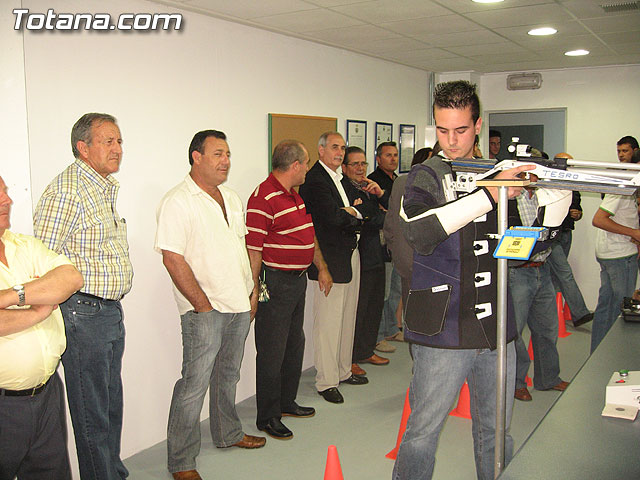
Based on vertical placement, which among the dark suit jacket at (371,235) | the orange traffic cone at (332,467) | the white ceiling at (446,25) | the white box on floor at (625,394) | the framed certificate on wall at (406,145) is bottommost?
the orange traffic cone at (332,467)

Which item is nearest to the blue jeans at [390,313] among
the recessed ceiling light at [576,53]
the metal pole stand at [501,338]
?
the recessed ceiling light at [576,53]

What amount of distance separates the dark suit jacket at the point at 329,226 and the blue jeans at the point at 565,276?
1871mm

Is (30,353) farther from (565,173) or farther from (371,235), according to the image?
(371,235)

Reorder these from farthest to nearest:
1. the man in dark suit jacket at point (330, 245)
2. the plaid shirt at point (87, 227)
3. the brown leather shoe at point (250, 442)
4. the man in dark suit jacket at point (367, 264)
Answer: the man in dark suit jacket at point (367, 264) → the man in dark suit jacket at point (330, 245) → the brown leather shoe at point (250, 442) → the plaid shirt at point (87, 227)

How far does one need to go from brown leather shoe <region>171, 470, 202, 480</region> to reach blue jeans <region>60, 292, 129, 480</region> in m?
0.39

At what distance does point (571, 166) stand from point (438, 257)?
53 centimetres

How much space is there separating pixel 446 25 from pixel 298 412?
292 cm

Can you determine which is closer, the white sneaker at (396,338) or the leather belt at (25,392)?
the leather belt at (25,392)

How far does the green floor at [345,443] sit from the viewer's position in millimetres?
3213

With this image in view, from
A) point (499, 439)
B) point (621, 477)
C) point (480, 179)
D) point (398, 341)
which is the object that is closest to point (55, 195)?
point (480, 179)

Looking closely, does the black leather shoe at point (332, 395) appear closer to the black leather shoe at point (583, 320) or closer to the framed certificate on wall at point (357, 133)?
the framed certificate on wall at point (357, 133)

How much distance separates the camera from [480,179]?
1.91 meters

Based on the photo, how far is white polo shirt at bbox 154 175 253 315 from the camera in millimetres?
2998

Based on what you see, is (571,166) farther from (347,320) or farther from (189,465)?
(347,320)
